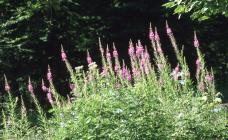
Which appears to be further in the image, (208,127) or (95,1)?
(95,1)

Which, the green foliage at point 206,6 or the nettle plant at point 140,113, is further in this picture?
the green foliage at point 206,6

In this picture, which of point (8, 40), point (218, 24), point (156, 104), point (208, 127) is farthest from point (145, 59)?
point (218, 24)

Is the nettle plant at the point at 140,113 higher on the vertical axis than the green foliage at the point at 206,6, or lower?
lower

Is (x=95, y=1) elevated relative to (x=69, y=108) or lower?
elevated

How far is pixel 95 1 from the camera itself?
14570 mm

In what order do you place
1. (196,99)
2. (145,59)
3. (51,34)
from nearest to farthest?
(196,99), (145,59), (51,34)

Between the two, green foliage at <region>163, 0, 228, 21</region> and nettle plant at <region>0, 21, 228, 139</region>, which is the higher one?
green foliage at <region>163, 0, 228, 21</region>

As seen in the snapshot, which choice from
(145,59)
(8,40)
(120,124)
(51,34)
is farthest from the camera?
(51,34)

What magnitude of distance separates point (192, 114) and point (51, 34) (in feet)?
29.4

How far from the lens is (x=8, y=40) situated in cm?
1335

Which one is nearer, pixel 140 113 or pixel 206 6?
pixel 140 113

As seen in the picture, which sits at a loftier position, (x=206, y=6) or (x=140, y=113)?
(x=206, y=6)

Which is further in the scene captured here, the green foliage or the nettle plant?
the green foliage

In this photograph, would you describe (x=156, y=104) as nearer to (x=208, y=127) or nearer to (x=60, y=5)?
(x=208, y=127)
